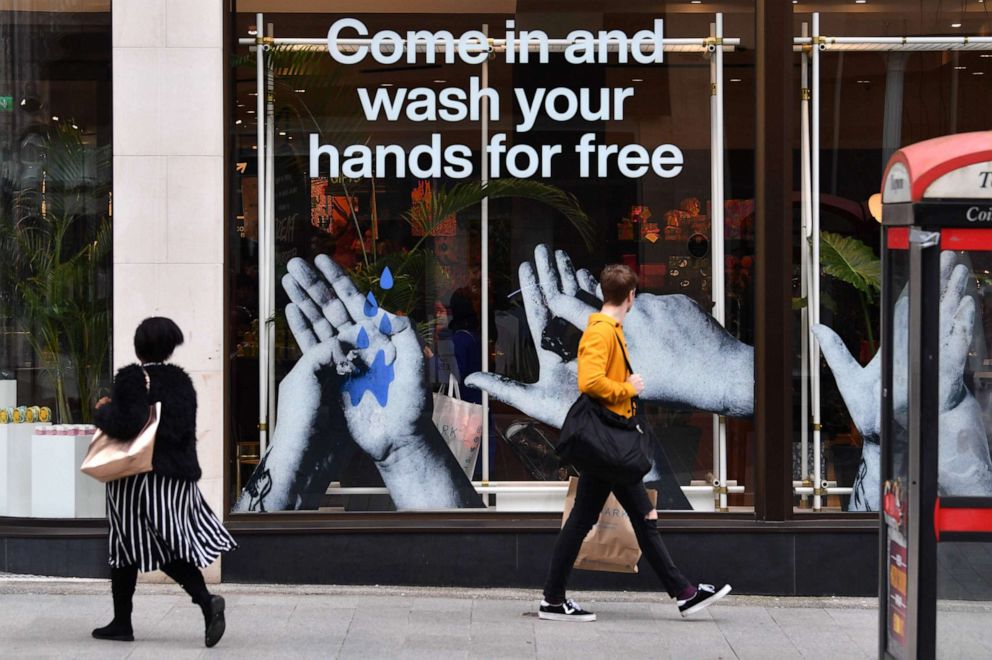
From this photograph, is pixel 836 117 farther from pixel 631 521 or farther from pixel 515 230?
pixel 631 521

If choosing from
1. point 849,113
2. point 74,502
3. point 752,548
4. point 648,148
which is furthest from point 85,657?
point 849,113

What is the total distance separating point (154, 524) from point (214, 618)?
0.55m

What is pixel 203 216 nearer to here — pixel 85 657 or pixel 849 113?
pixel 85 657

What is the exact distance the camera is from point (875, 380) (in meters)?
8.24

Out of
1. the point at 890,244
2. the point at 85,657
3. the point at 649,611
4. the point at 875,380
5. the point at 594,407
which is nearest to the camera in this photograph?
the point at 890,244

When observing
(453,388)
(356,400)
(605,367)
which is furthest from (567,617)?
(356,400)

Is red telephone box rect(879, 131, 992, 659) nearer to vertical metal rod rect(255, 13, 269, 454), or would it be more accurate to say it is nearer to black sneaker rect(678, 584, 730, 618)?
black sneaker rect(678, 584, 730, 618)

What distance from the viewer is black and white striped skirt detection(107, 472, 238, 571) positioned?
6.42 meters

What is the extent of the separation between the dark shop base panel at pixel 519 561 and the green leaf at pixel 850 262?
1.51m

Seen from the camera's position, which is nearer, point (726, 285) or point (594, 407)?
point (594, 407)

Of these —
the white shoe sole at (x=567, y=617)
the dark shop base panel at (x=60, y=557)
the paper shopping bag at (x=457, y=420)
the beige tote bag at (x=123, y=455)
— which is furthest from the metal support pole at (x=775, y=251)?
the dark shop base panel at (x=60, y=557)

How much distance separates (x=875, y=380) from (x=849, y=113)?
164 centimetres

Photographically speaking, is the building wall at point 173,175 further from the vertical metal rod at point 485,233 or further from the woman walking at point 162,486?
the vertical metal rod at point 485,233

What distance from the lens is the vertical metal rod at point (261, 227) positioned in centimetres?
828
